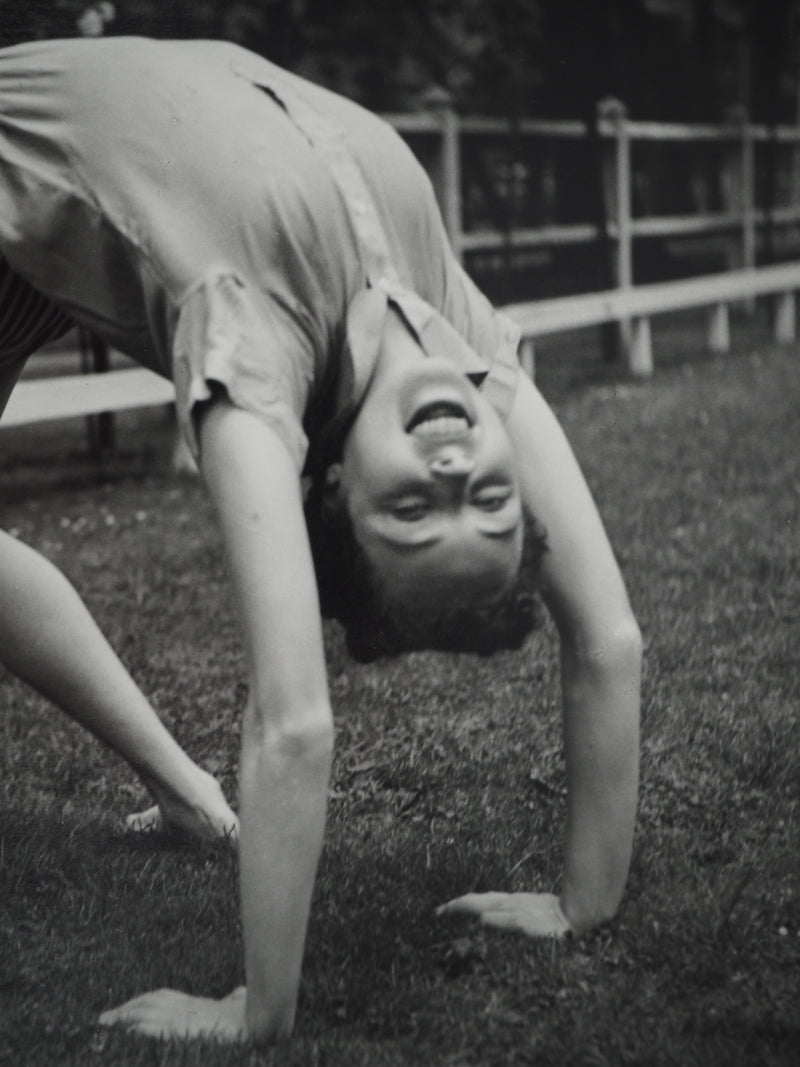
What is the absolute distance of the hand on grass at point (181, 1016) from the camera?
2.36 metres

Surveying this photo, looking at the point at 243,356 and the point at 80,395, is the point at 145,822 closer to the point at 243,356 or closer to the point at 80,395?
the point at 243,356

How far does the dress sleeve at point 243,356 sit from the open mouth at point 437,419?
0.49ft

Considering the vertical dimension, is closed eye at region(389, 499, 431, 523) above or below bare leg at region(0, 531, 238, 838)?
above

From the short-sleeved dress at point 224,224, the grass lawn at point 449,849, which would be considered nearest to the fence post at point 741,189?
the grass lawn at point 449,849

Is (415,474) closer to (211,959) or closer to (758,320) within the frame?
(211,959)

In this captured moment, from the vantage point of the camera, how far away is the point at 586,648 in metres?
2.54

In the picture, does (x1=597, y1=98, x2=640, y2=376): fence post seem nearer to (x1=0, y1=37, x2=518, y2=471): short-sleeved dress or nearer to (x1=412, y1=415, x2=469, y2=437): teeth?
(x1=0, y1=37, x2=518, y2=471): short-sleeved dress

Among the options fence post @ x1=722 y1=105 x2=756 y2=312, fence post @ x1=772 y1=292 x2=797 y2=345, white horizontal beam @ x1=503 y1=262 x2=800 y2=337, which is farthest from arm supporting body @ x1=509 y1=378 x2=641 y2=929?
fence post @ x1=722 y1=105 x2=756 y2=312

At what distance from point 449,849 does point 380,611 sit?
0.98 m

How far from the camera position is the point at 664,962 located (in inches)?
104

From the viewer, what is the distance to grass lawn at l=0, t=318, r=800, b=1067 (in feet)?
8.05

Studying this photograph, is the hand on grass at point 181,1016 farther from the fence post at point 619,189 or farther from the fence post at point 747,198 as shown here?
the fence post at point 747,198

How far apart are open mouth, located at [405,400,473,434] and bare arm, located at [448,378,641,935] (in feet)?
1.12

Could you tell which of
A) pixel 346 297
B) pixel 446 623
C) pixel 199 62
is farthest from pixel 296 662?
pixel 199 62
